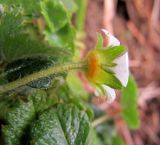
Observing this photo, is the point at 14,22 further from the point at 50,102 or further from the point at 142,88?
the point at 142,88

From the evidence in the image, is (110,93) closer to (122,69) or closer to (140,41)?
(122,69)

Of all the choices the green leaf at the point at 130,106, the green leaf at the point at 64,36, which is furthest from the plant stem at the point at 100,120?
the green leaf at the point at 64,36

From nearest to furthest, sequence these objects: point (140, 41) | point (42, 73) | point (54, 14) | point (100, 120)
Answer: point (42, 73)
point (54, 14)
point (100, 120)
point (140, 41)

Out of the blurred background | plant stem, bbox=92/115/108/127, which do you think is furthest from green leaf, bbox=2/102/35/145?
the blurred background

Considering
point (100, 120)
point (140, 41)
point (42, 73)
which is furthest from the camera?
point (140, 41)

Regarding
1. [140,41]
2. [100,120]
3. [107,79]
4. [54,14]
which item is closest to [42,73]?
[107,79]

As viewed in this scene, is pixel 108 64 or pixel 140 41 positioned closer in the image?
pixel 108 64

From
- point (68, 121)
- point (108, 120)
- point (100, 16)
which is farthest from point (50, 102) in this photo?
point (100, 16)
